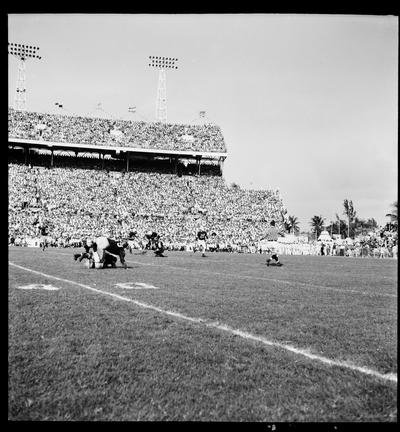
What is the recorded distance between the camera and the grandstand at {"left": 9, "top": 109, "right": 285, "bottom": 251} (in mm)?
47312

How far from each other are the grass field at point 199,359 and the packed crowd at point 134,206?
1369 inches

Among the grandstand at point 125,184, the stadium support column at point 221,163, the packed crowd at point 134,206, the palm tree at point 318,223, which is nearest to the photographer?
the packed crowd at point 134,206

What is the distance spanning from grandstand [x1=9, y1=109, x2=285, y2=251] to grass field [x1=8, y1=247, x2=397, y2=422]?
35.1 m

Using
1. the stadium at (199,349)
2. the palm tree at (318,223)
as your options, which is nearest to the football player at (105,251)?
the stadium at (199,349)

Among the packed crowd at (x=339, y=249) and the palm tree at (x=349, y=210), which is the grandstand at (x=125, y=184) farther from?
the palm tree at (x=349, y=210)

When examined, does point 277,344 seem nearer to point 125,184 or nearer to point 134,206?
point 134,206

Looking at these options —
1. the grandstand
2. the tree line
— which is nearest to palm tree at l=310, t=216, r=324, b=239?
the tree line

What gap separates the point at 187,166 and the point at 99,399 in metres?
58.2

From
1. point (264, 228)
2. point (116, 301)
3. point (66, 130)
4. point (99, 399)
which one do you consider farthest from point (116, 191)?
point (99, 399)

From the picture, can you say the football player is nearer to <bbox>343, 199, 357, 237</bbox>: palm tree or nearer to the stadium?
the stadium

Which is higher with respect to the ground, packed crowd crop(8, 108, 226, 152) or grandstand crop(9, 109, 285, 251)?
packed crowd crop(8, 108, 226, 152)

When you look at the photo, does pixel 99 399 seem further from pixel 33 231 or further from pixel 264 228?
pixel 264 228

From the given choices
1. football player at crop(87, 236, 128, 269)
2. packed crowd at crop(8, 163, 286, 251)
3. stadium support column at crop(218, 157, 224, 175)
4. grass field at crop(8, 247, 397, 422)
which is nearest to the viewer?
grass field at crop(8, 247, 397, 422)

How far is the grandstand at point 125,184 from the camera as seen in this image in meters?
47.3
